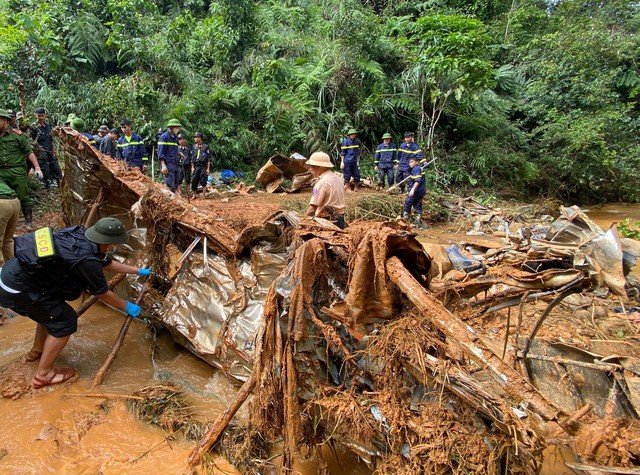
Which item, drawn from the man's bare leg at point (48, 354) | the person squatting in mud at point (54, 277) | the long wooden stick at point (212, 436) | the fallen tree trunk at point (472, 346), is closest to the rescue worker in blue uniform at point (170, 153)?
the person squatting in mud at point (54, 277)

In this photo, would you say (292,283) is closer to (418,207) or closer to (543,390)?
(543,390)

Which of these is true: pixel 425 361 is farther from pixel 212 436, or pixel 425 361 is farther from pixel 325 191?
pixel 325 191

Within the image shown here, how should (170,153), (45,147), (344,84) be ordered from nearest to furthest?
(45,147)
(170,153)
(344,84)

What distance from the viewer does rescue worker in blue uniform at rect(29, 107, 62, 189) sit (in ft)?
23.7

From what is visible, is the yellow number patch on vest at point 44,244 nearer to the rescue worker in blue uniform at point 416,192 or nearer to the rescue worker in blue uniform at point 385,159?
the rescue worker in blue uniform at point 416,192

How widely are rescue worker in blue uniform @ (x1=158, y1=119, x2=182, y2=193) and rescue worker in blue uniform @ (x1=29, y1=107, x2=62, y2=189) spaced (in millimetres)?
1959

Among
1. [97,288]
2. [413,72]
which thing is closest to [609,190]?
[413,72]

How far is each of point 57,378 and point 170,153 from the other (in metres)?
5.69

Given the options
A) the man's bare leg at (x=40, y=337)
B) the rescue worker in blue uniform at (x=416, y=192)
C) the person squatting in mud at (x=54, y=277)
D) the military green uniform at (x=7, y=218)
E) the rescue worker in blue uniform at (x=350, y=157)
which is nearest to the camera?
the person squatting in mud at (x=54, y=277)

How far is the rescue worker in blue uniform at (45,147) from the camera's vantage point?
7216mm

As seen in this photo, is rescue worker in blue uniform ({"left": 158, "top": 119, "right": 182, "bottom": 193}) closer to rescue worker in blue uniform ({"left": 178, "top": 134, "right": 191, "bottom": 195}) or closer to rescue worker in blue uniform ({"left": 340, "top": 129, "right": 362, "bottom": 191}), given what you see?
rescue worker in blue uniform ({"left": 178, "top": 134, "right": 191, "bottom": 195})

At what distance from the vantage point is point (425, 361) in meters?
1.86

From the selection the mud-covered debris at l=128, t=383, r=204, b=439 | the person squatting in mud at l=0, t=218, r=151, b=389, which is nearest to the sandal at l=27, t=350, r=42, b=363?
the person squatting in mud at l=0, t=218, r=151, b=389

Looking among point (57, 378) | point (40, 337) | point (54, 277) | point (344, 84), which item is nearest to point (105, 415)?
point (57, 378)
